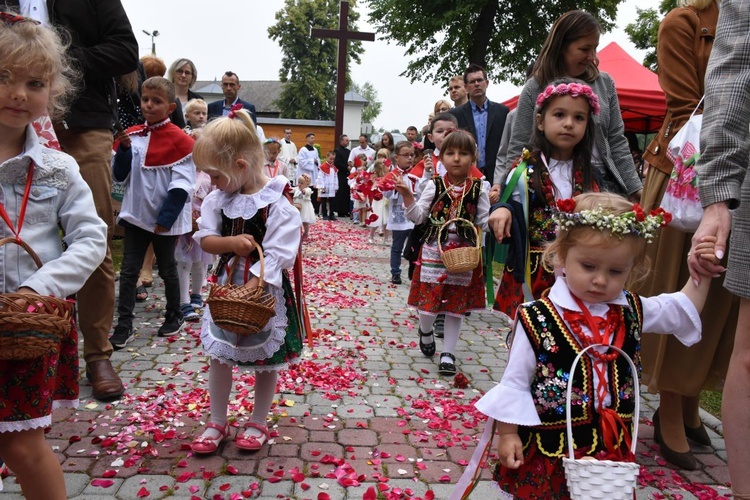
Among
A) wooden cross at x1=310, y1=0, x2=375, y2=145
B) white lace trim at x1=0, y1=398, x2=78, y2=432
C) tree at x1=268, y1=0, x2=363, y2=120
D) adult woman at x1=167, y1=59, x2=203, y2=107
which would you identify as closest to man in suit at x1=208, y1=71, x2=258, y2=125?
adult woman at x1=167, y1=59, x2=203, y2=107

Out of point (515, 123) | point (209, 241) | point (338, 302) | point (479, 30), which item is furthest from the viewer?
point (479, 30)

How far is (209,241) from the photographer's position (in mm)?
3223

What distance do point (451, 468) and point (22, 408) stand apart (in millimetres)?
2024

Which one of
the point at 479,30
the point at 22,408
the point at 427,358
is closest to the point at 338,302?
the point at 427,358

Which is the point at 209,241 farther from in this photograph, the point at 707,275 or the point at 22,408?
the point at 707,275

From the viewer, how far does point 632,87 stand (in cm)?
1233

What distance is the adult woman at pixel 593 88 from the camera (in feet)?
12.4

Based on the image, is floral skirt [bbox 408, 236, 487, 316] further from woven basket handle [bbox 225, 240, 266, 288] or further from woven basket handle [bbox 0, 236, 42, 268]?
woven basket handle [bbox 0, 236, 42, 268]

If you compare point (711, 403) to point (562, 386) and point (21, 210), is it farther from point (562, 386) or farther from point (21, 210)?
point (21, 210)

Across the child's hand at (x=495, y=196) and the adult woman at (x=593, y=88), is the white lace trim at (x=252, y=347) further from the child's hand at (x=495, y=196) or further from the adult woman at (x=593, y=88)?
the adult woman at (x=593, y=88)

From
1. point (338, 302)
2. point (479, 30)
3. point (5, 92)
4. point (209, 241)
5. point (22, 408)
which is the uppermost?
point (479, 30)

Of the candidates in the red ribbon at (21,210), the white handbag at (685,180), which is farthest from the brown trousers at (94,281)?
the white handbag at (685,180)

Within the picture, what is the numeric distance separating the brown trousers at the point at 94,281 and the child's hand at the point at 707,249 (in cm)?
336

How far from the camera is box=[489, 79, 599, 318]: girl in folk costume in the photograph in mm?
3469
